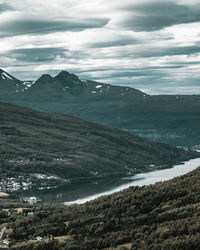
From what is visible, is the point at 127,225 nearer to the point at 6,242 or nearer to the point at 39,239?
the point at 39,239

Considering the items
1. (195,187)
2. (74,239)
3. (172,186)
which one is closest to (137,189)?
(172,186)

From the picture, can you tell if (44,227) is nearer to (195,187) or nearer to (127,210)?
(127,210)

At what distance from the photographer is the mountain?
224ft

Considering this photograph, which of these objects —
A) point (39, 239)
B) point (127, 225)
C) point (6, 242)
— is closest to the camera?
point (127, 225)

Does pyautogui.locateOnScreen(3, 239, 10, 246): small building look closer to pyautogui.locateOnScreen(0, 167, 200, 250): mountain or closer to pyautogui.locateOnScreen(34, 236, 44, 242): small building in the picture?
pyautogui.locateOnScreen(0, 167, 200, 250): mountain

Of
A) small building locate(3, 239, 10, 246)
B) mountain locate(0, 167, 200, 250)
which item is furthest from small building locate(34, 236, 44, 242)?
small building locate(3, 239, 10, 246)

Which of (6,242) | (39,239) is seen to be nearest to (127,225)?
(39,239)

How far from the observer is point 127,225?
80562mm

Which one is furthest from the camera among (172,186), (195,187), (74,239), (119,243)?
(172,186)

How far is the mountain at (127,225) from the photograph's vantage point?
68188 mm

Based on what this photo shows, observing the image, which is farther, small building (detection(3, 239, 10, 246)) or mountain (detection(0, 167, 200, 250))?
small building (detection(3, 239, 10, 246))

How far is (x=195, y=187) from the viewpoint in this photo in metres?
96.3

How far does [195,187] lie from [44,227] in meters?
28.5

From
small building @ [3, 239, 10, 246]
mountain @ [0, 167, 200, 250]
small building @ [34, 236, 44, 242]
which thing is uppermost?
mountain @ [0, 167, 200, 250]
